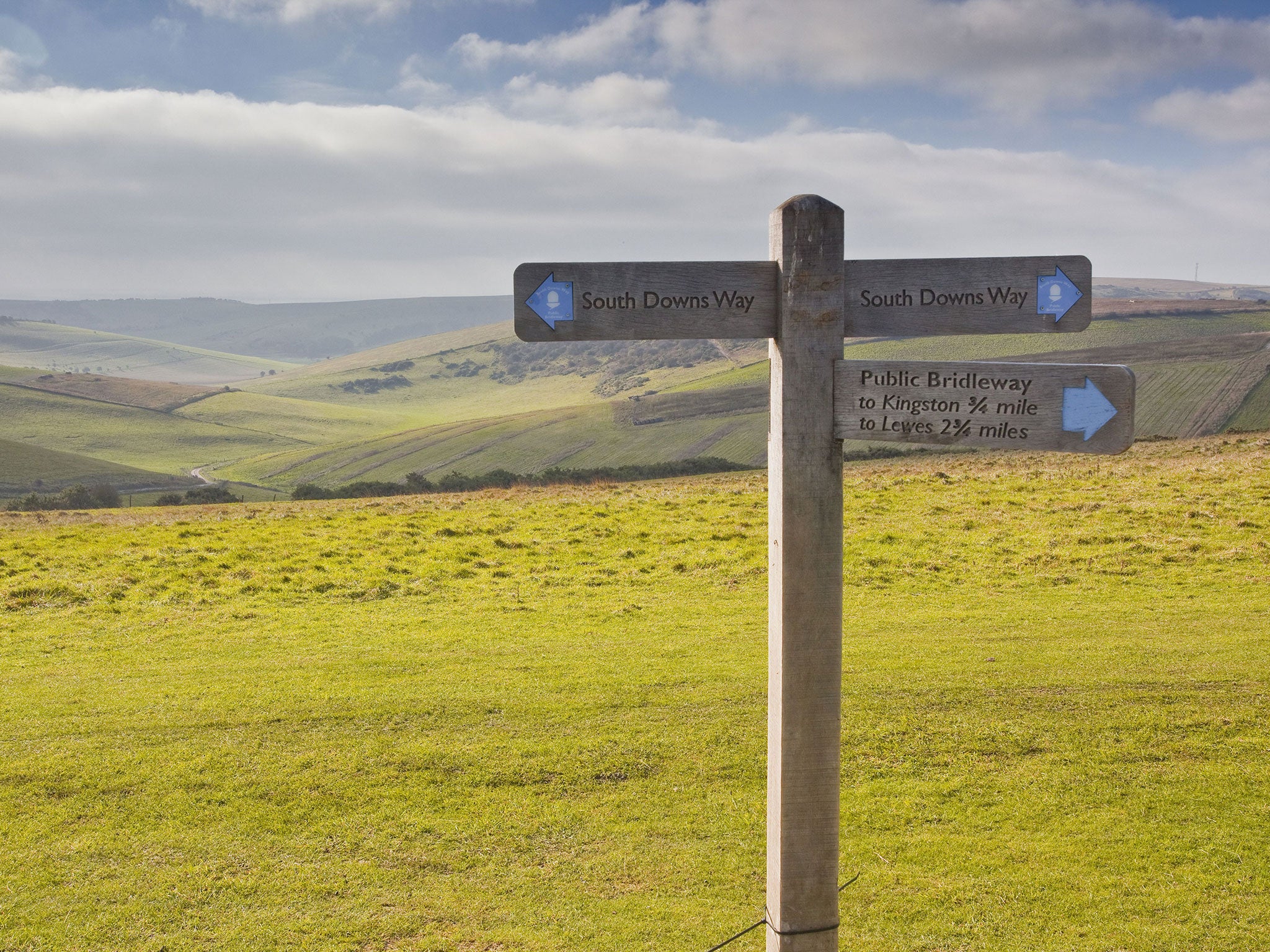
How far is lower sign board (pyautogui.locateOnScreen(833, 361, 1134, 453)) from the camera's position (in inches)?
190

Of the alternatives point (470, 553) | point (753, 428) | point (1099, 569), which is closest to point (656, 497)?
point (470, 553)

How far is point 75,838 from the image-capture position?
8086mm

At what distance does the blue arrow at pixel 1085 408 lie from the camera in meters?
4.84

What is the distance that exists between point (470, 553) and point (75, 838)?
529 inches

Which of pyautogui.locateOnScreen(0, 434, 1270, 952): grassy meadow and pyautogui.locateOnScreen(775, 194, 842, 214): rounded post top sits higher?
pyautogui.locateOnScreen(775, 194, 842, 214): rounded post top

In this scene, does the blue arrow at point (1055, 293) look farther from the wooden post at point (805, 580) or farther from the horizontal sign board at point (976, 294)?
the wooden post at point (805, 580)

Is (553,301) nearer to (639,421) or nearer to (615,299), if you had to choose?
(615,299)

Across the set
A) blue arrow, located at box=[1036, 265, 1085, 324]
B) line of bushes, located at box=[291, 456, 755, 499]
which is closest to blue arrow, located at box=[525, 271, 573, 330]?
blue arrow, located at box=[1036, 265, 1085, 324]

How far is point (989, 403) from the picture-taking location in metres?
4.93

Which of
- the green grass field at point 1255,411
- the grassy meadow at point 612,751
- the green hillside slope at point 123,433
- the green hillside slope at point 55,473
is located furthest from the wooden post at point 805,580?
the green hillside slope at point 123,433

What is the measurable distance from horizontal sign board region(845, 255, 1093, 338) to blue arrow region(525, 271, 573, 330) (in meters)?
1.51

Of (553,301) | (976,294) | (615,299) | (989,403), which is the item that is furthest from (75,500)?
(989,403)

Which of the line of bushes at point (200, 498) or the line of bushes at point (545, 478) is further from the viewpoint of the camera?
the line of bushes at point (200, 498)

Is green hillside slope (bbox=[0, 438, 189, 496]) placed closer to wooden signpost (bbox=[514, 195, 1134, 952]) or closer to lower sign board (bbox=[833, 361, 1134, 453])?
wooden signpost (bbox=[514, 195, 1134, 952])
